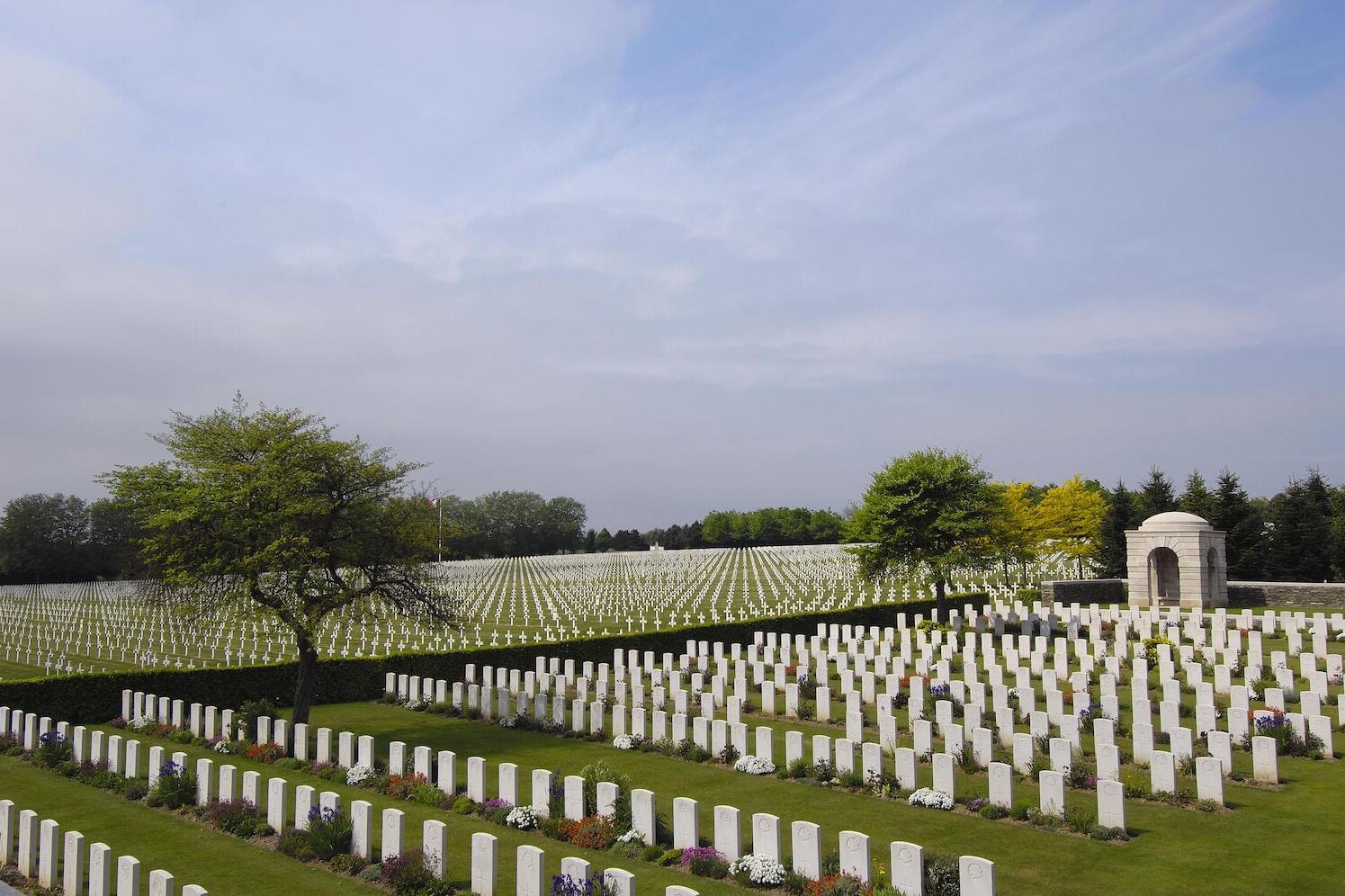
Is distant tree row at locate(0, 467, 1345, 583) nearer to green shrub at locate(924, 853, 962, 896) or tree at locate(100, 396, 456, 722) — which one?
tree at locate(100, 396, 456, 722)

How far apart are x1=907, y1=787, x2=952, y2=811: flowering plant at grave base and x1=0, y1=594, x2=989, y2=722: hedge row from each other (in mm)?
14228

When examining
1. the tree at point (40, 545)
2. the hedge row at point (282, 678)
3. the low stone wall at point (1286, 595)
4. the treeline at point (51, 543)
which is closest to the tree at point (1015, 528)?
the low stone wall at point (1286, 595)

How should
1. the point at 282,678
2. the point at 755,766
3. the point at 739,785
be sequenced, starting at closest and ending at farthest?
the point at 739,785 < the point at 755,766 < the point at 282,678

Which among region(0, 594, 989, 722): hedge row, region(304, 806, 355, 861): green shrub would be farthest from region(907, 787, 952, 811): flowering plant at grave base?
region(0, 594, 989, 722): hedge row

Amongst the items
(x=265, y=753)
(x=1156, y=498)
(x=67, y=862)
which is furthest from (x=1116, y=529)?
(x=67, y=862)

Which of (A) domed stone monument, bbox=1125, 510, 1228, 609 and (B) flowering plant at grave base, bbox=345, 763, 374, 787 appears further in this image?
(A) domed stone monument, bbox=1125, 510, 1228, 609

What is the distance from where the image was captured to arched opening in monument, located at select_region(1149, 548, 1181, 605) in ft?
121

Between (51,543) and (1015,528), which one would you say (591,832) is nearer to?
(1015,528)

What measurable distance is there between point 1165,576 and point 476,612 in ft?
95.9

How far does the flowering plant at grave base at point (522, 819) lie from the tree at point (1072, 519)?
40.5m

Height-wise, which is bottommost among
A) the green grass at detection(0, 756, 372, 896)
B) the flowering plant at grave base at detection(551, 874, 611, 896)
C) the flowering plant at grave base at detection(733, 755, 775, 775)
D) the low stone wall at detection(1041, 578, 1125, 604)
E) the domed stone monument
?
the green grass at detection(0, 756, 372, 896)

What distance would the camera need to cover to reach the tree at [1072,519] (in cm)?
4791

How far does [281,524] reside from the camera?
17062mm

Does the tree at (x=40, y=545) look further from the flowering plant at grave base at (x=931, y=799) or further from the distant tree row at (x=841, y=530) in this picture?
the flowering plant at grave base at (x=931, y=799)
